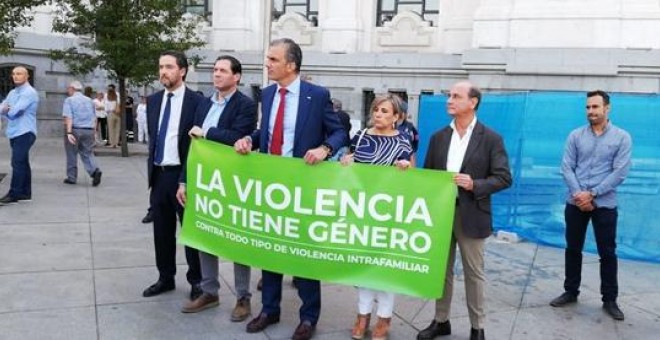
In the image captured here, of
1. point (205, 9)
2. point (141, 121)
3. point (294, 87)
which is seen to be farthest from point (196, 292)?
point (205, 9)

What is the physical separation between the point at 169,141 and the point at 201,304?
1357 millimetres

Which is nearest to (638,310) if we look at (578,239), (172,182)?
(578,239)

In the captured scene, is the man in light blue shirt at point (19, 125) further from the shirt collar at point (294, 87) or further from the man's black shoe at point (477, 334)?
the man's black shoe at point (477, 334)

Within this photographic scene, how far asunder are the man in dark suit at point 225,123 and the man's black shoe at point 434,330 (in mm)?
1388

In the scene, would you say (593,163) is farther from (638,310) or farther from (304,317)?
(304,317)

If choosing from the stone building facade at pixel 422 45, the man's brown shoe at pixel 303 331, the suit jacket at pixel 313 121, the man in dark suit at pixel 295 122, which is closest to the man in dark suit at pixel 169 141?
the man in dark suit at pixel 295 122

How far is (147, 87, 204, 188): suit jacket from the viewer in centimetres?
534

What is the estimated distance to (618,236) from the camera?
781 centimetres

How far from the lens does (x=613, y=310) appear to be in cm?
564

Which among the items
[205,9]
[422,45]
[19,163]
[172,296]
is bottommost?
[172,296]

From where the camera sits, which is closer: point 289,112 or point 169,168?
point 289,112

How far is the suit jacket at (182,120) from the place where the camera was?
5.34 m

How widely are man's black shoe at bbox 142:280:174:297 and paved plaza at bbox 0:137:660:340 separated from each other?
0.07m

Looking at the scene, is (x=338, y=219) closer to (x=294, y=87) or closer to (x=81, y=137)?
(x=294, y=87)
